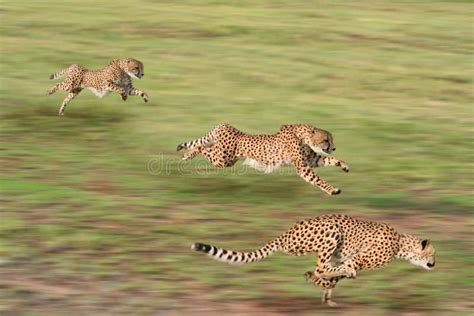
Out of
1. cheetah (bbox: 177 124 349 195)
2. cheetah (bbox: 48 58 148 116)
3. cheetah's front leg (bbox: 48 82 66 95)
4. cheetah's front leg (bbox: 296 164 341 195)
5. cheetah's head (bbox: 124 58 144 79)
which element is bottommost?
cheetah's front leg (bbox: 296 164 341 195)

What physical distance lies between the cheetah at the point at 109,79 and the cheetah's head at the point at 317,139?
4621 millimetres

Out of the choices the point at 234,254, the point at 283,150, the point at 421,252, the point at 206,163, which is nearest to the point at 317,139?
the point at 283,150

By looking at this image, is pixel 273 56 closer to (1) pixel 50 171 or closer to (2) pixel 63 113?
(2) pixel 63 113

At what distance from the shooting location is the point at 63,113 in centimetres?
2025

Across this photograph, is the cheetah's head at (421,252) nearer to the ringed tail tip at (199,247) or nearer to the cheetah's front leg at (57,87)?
the ringed tail tip at (199,247)

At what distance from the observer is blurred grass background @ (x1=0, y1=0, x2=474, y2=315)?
12047 mm

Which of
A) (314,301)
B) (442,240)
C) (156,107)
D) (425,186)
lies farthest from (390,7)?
(314,301)

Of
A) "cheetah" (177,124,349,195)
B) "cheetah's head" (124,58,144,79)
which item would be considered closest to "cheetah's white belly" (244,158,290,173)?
"cheetah" (177,124,349,195)

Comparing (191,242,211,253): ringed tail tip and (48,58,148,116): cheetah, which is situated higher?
(48,58,148,116): cheetah

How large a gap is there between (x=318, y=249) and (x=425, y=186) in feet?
18.3

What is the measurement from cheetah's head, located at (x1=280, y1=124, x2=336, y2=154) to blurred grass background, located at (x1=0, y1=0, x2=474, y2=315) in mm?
781

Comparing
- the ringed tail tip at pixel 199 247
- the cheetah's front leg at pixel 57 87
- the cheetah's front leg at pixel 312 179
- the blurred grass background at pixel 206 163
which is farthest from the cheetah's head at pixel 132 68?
the ringed tail tip at pixel 199 247

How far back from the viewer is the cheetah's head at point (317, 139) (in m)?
15.1

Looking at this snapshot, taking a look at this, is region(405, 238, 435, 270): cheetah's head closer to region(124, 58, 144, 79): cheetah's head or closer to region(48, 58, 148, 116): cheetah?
region(48, 58, 148, 116): cheetah
